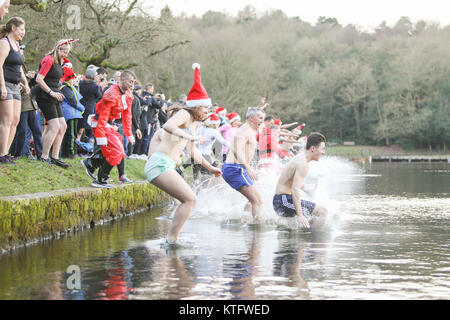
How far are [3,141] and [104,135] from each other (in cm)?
197

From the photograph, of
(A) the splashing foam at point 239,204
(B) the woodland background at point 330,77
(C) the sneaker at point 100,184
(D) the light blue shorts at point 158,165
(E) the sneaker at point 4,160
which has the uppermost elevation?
(B) the woodland background at point 330,77

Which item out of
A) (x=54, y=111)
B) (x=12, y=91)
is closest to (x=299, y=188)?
(x=12, y=91)

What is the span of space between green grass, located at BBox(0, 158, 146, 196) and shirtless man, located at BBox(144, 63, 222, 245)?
6.83 ft

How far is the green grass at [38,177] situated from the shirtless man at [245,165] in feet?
8.13

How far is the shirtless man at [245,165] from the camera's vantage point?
11.3 meters

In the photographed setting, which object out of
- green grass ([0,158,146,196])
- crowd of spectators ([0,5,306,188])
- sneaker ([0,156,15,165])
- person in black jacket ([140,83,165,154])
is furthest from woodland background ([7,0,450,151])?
sneaker ([0,156,15,165])

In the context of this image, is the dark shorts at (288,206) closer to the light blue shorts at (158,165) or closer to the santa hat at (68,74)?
the light blue shorts at (158,165)

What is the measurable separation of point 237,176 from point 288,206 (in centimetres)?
105

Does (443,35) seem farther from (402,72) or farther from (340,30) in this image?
(340,30)

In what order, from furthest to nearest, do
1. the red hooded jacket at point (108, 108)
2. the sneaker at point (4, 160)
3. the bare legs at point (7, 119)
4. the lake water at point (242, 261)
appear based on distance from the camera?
the red hooded jacket at point (108, 108)
the sneaker at point (4, 160)
the bare legs at point (7, 119)
the lake water at point (242, 261)

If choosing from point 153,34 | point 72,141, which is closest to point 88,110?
point 72,141

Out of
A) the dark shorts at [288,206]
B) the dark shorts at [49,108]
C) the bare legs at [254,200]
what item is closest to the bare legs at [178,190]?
the dark shorts at [288,206]

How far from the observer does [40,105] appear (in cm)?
1214

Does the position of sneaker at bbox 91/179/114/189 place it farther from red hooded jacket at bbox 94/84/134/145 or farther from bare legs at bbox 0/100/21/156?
bare legs at bbox 0/100/21/156
